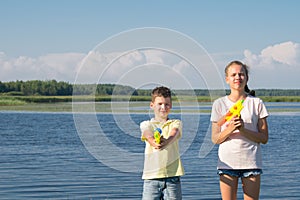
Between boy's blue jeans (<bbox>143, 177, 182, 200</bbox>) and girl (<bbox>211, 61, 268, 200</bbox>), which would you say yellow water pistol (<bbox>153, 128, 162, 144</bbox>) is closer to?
boy's blue jeans (<bbox>143, 177, 182, 200</bbox>)

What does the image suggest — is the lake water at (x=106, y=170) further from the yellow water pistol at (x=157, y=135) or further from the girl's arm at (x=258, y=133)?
the girl's arm at (x=258, y=133)

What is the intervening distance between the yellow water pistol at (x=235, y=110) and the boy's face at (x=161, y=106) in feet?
1.75

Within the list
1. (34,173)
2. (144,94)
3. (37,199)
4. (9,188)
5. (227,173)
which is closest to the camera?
(227,173)

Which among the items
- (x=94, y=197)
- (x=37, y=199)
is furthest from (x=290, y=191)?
(x=37, y=199)

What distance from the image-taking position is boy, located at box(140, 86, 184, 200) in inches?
201

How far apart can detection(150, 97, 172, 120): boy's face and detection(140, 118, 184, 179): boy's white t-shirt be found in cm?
7

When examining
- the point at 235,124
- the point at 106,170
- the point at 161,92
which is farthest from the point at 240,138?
the point at 106,170

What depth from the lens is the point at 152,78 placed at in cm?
546

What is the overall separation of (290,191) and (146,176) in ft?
23.0

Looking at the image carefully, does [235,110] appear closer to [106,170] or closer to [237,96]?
[237,96]

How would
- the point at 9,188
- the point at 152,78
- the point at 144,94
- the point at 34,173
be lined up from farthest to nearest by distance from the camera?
the point at 34,173 → the point at 9,188 → the point at 144,94 → the point at 152,78

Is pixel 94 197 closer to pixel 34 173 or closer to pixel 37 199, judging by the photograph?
pixel 37 199

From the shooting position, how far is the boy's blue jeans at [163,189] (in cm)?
511

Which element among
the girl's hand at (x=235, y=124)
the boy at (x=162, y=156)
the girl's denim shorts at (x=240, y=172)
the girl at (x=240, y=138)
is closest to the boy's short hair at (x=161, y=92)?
the boy at (x=162, y=156)
